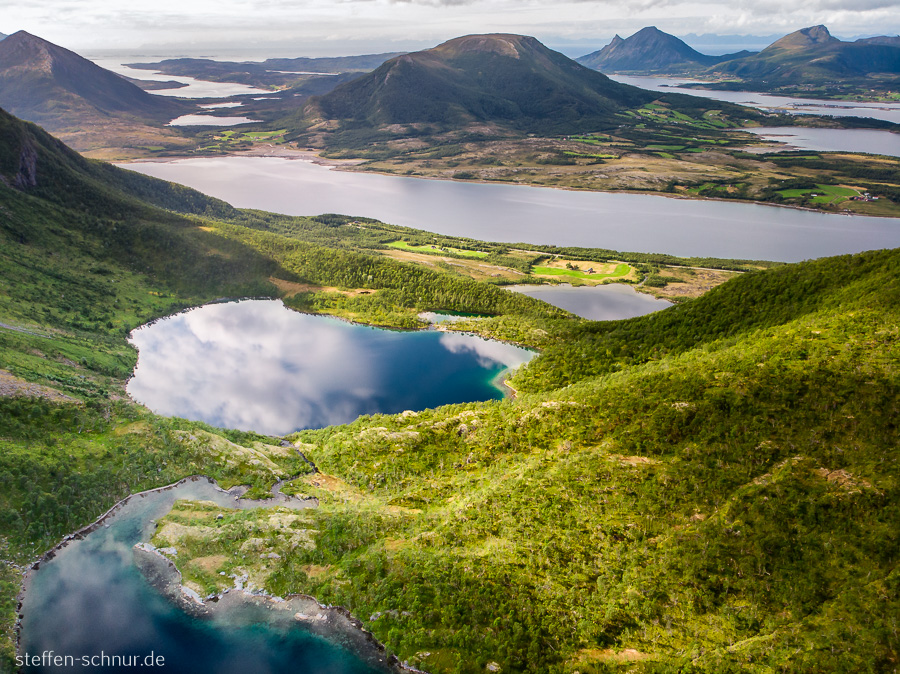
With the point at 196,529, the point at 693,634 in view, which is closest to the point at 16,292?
the point at 196,529

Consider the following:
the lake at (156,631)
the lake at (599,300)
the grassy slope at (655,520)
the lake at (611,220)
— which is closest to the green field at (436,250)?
the lake at (611,220)

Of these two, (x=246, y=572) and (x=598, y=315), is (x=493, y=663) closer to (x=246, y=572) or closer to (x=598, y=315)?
(x=246, y=572)

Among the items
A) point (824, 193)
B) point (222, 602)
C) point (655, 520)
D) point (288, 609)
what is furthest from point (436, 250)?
point (824, 193)

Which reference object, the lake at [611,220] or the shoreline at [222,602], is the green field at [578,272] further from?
the shoreline at [222,602]

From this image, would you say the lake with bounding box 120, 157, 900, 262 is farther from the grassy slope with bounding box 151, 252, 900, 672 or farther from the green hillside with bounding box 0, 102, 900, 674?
the grassy slope with bounding box 151, 252, 900, 672

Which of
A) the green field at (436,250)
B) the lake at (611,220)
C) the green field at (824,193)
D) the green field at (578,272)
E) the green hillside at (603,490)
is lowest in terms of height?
the green hillside at (603,490)

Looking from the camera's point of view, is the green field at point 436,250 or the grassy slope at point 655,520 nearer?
the grassy slope at point 655,520
